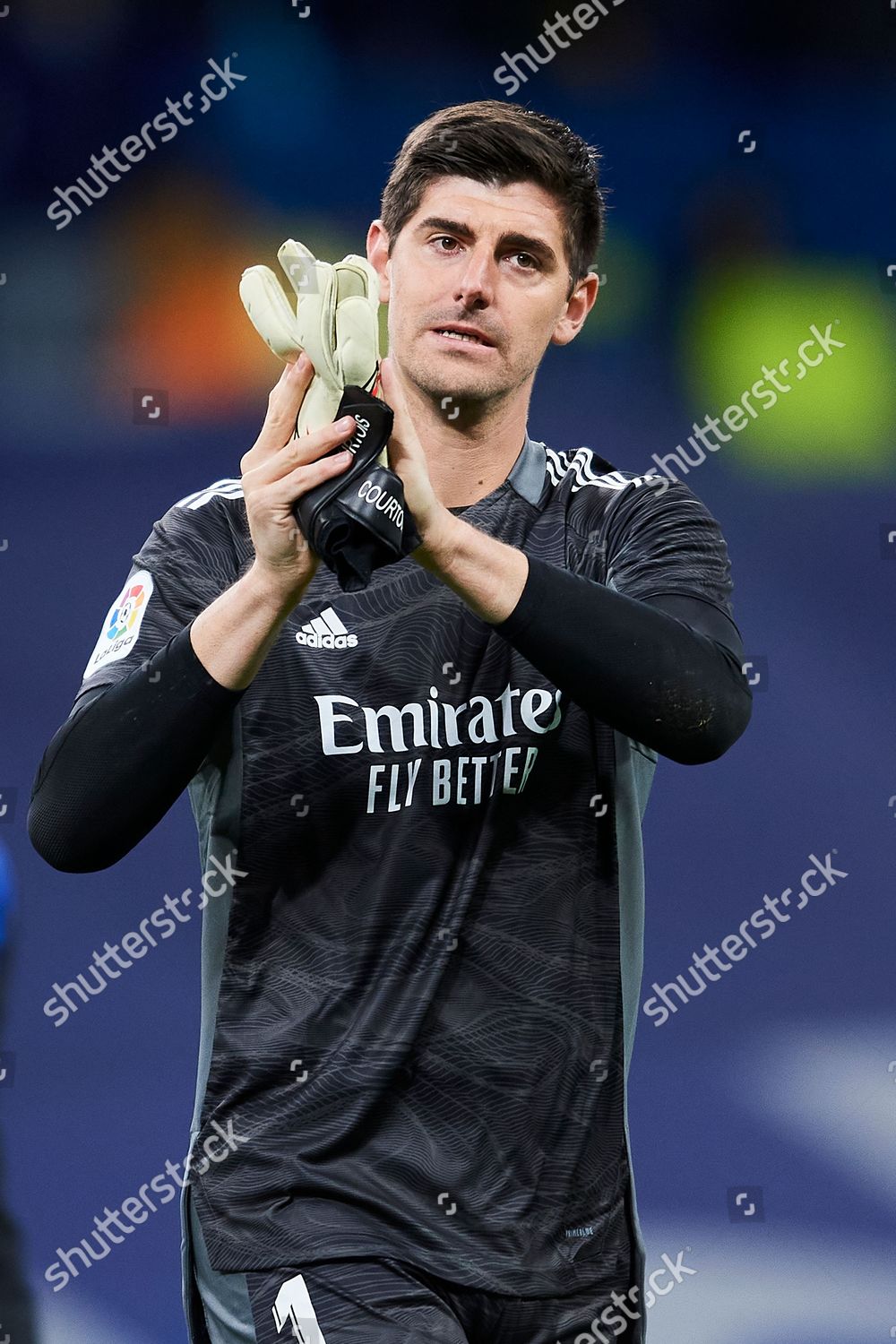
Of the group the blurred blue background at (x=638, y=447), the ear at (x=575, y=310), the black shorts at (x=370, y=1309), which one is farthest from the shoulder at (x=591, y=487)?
Result: the blurred blue background at (x=638, y=447)

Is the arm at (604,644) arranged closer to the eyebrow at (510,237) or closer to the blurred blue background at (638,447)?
the eyebrow at (510,237)

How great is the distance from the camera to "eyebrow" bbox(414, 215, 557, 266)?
1.54 meters

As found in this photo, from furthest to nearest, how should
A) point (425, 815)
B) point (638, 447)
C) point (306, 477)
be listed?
point (638, 447) < point (425, 815) < point (306, 477)

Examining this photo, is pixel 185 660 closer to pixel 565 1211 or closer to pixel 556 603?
pixel 556 603

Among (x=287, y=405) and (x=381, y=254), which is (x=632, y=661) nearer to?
(x=287, y=405)

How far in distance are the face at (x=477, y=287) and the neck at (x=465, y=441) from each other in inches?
0.6

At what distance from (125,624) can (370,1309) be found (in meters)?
0.58

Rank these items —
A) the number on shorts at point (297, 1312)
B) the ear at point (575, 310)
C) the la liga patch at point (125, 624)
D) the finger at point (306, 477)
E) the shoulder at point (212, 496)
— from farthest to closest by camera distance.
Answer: the ear at point (575, 310) < the shoulder at point (212, 496) < the la liga patch at point (125, 624) < the number on shorts at point (297, 1312) < the finger at point (306, 477)

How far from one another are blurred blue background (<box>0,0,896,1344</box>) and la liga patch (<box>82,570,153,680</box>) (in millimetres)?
1657

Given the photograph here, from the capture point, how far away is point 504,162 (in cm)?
157

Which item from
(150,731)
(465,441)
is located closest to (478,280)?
(465,441)

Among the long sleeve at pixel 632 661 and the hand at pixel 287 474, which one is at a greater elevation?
the hand at pixel 287 474

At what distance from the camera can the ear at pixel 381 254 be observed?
1.61 m

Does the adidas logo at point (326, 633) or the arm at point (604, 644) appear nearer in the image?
the arm at point (604, 644)
